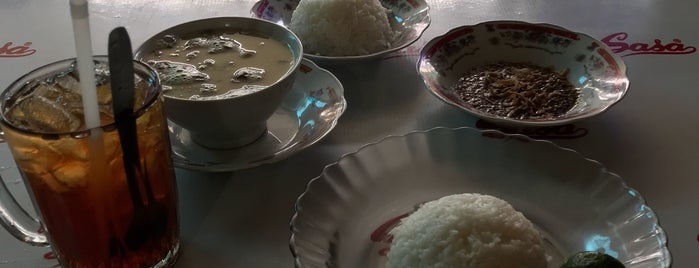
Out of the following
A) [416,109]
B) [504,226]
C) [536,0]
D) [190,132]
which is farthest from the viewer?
[536,0]

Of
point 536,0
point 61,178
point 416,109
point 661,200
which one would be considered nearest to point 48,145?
point 61,178


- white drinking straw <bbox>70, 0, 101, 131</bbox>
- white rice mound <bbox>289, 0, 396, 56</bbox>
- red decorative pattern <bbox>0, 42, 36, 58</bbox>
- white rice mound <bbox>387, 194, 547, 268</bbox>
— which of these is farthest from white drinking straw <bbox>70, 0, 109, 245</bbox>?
red decorative pattern <bbox>0, 42, 36, 58</bbox>

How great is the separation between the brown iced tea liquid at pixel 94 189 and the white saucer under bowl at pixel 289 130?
0.15 metres

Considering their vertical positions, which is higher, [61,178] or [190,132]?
[61,178]

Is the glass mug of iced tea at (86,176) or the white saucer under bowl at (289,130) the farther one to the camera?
the white saucer under bowl at (289,130)

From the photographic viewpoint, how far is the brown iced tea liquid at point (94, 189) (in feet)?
2.15

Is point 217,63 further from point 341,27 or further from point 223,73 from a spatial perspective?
point 341,27

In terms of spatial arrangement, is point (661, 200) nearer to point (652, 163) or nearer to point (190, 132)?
point (652, 163)

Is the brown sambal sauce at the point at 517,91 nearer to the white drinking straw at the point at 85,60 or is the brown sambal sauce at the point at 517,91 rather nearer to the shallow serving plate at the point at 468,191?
the shallow serving plate at the point at 468,191

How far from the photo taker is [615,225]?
79cm

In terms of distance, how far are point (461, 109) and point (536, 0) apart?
62 cm

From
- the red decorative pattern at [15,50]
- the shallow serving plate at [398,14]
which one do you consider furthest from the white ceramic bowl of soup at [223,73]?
the red decorative pattern at [15,50]

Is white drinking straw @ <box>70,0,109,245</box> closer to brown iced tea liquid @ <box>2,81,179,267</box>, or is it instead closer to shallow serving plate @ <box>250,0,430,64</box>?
brown iced tea liquid @ <box>2,81,179,267</box>

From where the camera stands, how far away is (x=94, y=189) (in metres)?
0.68
